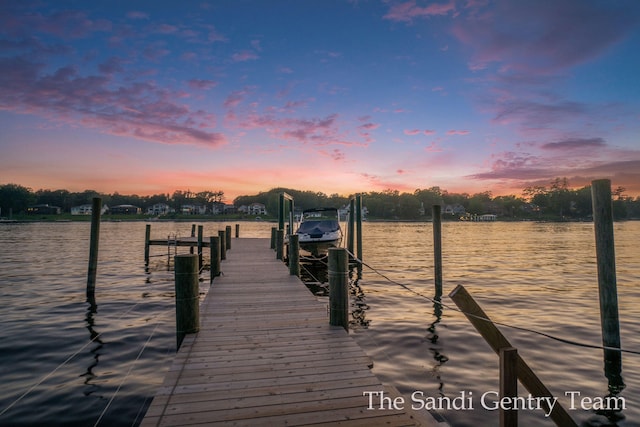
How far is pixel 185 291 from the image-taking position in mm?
5809

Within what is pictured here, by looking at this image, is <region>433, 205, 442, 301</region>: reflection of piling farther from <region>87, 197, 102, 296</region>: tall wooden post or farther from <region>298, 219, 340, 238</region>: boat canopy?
<region>87, 197, 102, 296</region>: tall wooden post

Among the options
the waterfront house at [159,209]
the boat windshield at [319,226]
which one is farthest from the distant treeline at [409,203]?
the boat windshield at [319,226]

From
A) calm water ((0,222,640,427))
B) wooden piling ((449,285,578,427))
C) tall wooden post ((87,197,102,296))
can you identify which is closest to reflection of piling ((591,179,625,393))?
calm water ((0,222,640,427))

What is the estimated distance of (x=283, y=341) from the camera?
569cm

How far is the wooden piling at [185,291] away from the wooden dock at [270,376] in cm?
21

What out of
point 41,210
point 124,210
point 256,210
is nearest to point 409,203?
point 256,210

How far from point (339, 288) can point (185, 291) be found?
8.54 ft

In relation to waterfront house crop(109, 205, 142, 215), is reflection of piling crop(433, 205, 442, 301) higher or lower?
lower

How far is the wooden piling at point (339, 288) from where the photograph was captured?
→ 631 cm

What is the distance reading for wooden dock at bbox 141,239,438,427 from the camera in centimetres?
346

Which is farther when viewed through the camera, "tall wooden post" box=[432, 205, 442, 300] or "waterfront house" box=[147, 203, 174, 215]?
"waterfront house" box=[147, 203, 174, 215]

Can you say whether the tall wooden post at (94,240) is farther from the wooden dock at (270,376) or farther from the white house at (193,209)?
Answer: the white house at (193,209)

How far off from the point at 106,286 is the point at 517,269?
2358 centimetres

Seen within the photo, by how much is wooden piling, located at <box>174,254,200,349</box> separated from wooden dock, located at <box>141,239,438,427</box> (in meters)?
0.21
